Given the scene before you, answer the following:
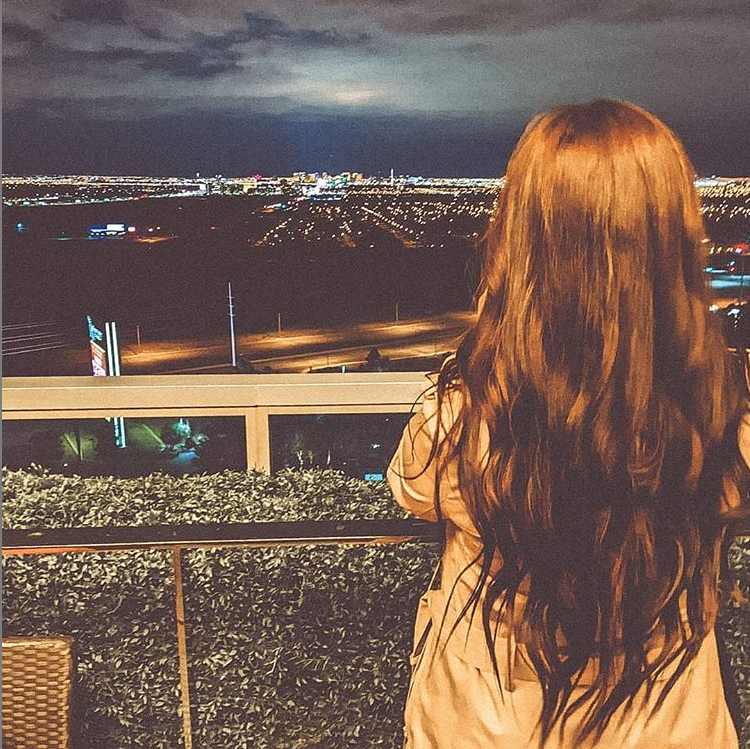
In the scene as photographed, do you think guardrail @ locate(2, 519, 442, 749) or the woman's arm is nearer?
the woman's arm

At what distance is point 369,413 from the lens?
2.25m

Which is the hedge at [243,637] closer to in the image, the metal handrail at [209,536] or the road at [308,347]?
the metal handrail at [209,536]

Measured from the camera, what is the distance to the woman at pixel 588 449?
73 centimetres

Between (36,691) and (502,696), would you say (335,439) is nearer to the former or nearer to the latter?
(36,691)

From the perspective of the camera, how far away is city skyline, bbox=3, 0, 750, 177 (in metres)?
2.87

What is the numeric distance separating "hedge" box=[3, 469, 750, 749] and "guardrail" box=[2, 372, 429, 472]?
2.34ft

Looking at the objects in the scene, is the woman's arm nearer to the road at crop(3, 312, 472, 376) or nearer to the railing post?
the railing post

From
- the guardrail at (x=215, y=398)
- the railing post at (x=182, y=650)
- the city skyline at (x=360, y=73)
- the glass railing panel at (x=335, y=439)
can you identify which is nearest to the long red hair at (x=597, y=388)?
the railing post at (x=182, y=650)

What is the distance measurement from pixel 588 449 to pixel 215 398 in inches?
61.2

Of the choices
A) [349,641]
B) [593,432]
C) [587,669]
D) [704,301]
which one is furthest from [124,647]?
[704,301]

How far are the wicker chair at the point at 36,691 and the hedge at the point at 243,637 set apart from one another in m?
0.10

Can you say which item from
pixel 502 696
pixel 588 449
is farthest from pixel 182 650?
pixel 588 449

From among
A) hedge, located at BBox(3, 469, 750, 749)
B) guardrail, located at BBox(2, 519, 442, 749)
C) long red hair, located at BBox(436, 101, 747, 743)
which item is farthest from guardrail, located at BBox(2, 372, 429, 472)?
long red hair, located at BBox(436, 101, 747, 743)

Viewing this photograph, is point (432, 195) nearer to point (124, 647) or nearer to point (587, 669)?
point (124, 647)
